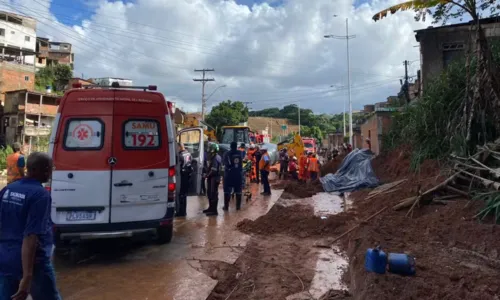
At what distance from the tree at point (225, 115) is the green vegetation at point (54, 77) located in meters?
21.2

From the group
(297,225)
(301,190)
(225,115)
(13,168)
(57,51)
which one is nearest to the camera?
(13,168)

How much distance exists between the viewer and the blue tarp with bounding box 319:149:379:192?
1339 cm

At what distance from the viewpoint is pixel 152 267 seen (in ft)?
17.9

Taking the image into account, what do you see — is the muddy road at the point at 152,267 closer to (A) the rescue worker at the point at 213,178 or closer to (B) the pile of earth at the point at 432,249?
(A) the rescue worker at the point at 213,178

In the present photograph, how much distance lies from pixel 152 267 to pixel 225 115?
45.0 metres

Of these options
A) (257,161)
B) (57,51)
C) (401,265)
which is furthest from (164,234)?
(57,51)

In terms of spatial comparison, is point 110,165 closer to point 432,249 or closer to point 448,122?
point 432,249

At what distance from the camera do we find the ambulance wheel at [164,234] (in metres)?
6.32

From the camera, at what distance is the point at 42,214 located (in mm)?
2713

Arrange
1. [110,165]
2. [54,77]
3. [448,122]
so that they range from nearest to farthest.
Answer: [110,165]
[448,122]
[54,77]

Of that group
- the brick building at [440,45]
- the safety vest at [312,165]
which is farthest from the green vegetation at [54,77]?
the brick building at [440,45]

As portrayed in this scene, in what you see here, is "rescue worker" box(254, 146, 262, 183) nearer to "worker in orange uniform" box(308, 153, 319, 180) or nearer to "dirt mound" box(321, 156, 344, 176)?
"worker in orange uniform" box(308, 153, 319, 180)

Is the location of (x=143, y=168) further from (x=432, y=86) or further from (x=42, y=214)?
(x=432, y=86)

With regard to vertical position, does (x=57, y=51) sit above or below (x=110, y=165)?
above
